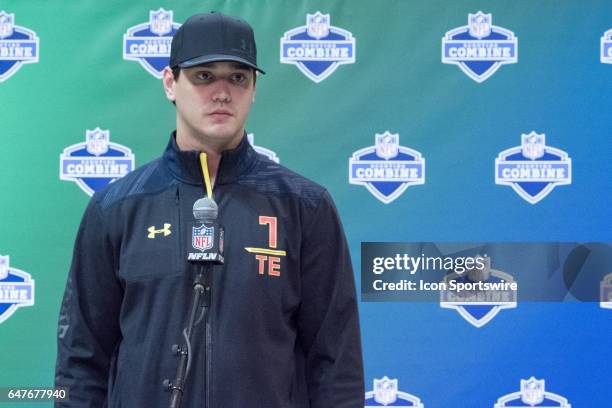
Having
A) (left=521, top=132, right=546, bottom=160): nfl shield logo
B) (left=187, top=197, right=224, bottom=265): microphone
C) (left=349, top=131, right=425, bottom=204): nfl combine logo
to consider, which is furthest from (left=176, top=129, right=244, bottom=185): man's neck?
(left=521, top=132, right=546, bottom=160): nfl shield logo

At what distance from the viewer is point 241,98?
1665mm

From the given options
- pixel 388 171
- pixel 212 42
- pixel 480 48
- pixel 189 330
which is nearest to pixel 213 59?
pixel 212 42

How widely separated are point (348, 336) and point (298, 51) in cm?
164

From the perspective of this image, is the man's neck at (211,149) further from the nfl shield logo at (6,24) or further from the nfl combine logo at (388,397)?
the nfl shield logo at (6,24)

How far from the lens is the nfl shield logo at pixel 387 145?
119 inches

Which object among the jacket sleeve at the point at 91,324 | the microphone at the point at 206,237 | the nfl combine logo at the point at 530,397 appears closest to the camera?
the microphone at the point at 206,237

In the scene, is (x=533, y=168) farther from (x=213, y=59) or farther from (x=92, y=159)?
(x=213, y=59)

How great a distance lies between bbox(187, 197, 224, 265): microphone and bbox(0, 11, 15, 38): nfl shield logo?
1.96m

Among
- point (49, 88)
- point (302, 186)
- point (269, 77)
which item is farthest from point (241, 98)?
point (49, 88)

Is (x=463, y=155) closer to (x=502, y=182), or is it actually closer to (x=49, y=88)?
(x=502, y=182)

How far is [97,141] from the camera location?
308 centimetres

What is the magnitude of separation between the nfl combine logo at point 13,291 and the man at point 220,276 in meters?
1.41

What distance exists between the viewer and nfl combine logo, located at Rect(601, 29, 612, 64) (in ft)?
9.95

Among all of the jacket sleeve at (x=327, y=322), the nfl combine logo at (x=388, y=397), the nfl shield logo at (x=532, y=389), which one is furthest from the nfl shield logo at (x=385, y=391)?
the jacket sleeve at (x=327, y=322)
